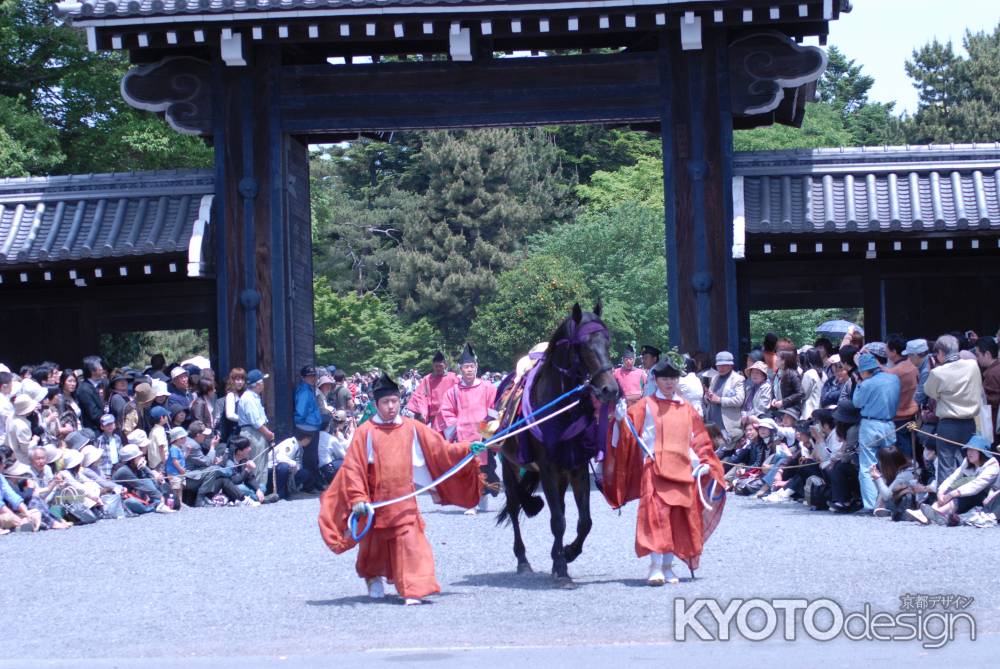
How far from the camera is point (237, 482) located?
17.9m

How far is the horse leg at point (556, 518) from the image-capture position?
10.2 metres

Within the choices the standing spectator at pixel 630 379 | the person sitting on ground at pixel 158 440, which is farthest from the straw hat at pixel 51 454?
the standing spectator at pixel 630 379

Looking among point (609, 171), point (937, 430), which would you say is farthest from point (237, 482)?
point (609, 171)

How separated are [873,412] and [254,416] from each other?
7.66 metres

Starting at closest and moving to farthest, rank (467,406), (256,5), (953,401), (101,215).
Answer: (953,401) < (467,406) < (256,5) < (101,215)

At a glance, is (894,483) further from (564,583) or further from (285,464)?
(285,464)

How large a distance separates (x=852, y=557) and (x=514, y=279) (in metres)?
38.9

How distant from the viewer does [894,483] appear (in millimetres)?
13758

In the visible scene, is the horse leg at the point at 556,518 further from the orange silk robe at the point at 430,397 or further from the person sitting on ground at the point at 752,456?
the person sitting on ground at the point at 752,456

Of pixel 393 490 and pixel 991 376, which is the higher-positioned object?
pixel 991 376

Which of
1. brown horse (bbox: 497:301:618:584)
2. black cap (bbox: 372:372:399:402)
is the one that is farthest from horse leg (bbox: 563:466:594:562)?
black cap (bbox: 372:372:399:402)

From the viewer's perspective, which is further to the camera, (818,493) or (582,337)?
(818,493)

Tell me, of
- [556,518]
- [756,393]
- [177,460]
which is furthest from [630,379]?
[556,518]

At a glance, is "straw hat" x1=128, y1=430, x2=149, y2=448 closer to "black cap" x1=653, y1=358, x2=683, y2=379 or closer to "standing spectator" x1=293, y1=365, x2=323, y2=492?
"standing spectator" x1=293, y1=365, x2=323, y2=492
